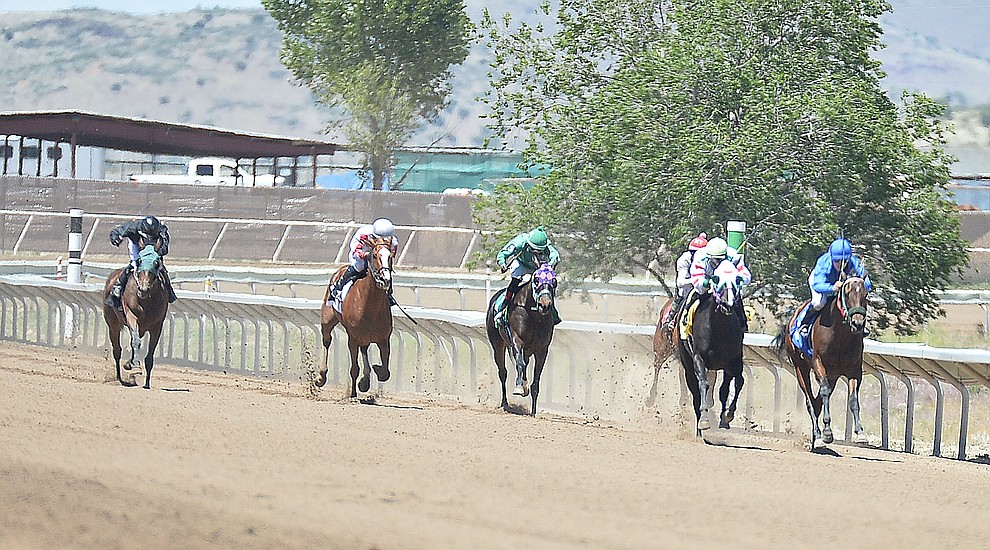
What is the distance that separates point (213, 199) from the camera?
120ft

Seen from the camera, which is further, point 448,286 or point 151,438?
point 448,286

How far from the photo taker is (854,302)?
10562 millimetres

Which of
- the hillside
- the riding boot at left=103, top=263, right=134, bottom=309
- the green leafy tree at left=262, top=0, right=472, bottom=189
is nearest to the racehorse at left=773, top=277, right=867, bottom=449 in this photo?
the riding boot at left=103, top=263, right=134, bottom=309

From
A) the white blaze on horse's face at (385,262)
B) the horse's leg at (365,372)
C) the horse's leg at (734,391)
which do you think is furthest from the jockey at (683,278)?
the horse's leg at (365,372)

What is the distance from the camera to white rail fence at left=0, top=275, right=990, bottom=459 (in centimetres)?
1169

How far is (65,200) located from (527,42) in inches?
671

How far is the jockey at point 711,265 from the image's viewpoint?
36.4 ft

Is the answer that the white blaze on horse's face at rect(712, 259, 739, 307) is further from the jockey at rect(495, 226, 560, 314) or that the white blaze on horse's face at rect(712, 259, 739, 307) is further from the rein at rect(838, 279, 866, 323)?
the jockey at rect(495, 226, 560, 314)

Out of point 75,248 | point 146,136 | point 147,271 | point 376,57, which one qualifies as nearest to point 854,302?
point 147,271

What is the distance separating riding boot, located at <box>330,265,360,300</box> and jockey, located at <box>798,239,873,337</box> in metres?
4.51

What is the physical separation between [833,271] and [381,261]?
408 centimetres

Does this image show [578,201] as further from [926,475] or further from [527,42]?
[926,475]

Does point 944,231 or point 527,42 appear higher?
point 527,42

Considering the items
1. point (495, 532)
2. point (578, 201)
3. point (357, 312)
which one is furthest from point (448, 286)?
point (495, 532)
